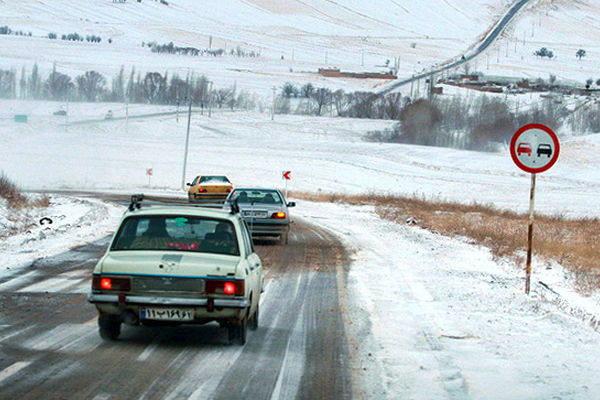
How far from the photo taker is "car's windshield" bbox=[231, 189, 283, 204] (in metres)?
22.0

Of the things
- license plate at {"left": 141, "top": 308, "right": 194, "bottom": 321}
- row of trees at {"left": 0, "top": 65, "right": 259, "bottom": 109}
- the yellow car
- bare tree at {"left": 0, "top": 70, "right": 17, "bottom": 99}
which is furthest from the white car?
bare tree at {"left": 0, "top": 70, "right": 17, "bottom": 99}

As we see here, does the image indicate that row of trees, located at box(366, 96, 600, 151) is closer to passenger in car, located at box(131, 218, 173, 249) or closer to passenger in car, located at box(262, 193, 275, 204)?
passenger in car, located at box(262, 193, 275, 204)

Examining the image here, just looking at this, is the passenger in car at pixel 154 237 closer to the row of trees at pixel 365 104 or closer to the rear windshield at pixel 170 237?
the rear windshield at pixel 170 237

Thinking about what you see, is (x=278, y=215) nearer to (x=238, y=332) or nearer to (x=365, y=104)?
(x=238, y=332)

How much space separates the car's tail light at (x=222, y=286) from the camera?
323 inches

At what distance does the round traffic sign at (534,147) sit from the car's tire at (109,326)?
7167 mm

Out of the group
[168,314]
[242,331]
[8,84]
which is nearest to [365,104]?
[8,84]

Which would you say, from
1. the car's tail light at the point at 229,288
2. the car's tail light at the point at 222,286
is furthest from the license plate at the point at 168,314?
the car's tail light at the point at 229,288

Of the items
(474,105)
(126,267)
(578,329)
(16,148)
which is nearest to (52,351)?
(126,267)

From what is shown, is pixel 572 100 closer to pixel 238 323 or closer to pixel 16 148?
pixel 16 148

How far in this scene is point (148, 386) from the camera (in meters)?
6.93

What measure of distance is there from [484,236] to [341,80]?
162602mm

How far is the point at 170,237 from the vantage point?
9070mm

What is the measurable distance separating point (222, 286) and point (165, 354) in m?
0.90
